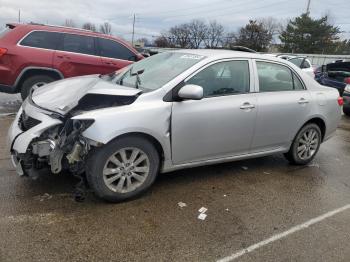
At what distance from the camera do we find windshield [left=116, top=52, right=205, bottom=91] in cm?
424

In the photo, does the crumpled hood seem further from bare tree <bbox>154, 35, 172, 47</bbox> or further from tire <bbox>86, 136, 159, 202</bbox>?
bare tree <bbox>154, 35, 172, 47</bbox>

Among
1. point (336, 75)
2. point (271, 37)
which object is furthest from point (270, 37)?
point (336, 75)

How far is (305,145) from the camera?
5.49 meters

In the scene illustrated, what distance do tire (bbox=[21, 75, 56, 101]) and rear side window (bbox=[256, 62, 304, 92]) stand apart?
483 centimetres

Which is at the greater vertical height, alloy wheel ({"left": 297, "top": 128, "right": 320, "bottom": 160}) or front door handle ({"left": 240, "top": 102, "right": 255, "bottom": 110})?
front door handle ({"left": 240, "top": 102, "right": 255, "bottom": 110})

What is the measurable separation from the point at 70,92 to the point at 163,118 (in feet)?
3.64

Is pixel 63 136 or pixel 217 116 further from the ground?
pixel 217 116

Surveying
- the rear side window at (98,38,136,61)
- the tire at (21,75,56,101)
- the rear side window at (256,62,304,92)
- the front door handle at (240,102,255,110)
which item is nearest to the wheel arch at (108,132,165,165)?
the front door handle at (240,102,255,110)

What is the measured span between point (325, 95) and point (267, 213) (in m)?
2.42

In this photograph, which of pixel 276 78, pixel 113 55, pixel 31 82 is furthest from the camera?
pixel 113 55

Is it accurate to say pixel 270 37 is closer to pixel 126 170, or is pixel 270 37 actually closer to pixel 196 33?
pixel 196 33

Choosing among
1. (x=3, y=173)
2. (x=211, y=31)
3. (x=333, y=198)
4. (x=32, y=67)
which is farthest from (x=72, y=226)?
(x=211, y=31)

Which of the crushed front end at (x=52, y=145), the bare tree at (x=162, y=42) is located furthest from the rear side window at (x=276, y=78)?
the bare tree at (x=162, y=42)

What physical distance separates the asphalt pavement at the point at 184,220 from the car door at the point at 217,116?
0.49m
